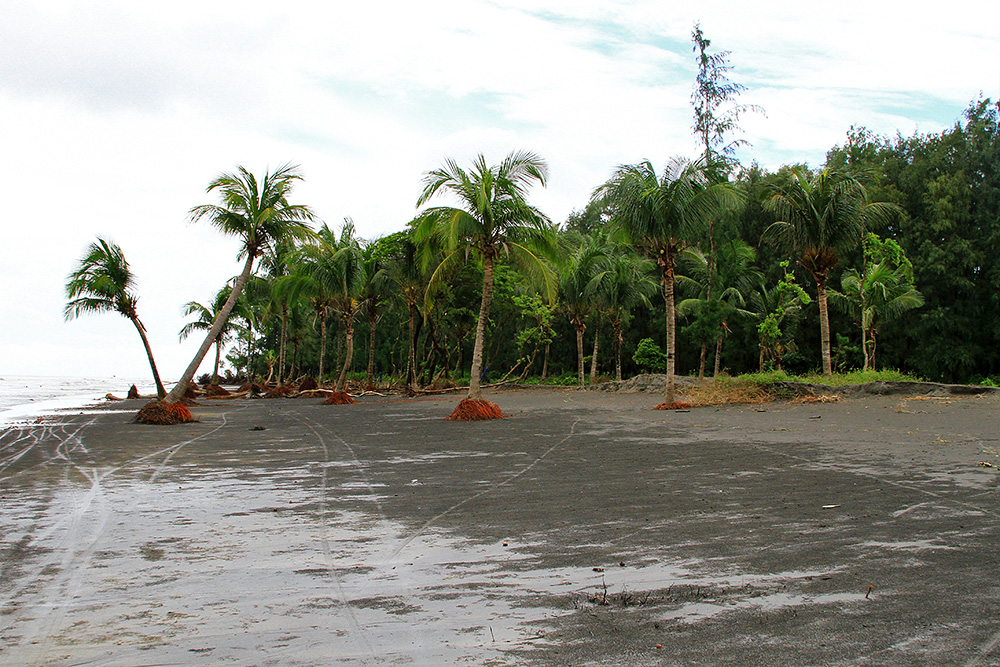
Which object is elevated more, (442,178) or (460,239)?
(442,178)

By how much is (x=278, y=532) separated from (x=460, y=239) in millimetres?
14772

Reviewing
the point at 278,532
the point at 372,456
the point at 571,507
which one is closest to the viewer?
the point at 278,532

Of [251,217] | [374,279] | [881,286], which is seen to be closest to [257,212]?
[251,217]

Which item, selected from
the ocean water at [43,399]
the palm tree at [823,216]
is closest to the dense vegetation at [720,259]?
the palm tree at [823,216]

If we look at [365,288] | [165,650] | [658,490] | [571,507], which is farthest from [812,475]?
[365,288]

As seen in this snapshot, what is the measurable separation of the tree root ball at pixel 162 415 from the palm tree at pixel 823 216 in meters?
19.1

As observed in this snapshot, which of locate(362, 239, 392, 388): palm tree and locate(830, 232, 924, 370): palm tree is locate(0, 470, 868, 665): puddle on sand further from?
locate(362, 239, 392, 388): palm tree

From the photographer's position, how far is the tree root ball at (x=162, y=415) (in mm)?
17625

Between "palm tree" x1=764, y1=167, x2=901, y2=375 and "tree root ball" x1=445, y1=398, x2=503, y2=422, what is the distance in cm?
1161

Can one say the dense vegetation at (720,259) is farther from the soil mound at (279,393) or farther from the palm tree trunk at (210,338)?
the soil mound at (279,393)

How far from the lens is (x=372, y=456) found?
10.5 m

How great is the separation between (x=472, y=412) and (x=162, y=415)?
318 inches

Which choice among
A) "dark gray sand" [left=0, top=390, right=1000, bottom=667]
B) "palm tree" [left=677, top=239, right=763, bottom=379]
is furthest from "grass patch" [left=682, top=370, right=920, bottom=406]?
"palm tree" [left=677, top=239, right=763, bottom=379]

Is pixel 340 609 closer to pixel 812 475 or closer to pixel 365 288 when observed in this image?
pixel 812 475
